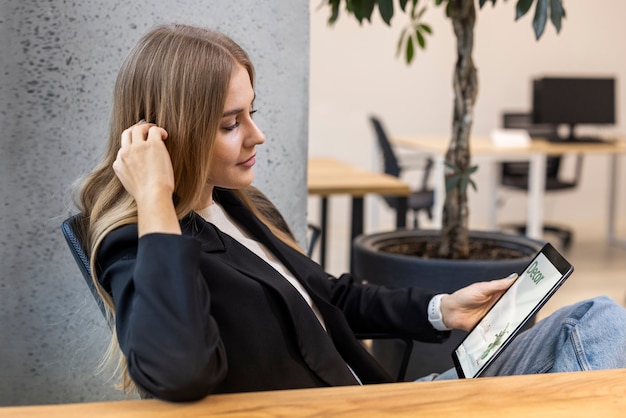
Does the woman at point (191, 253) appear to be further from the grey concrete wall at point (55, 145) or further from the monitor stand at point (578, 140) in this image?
the monitor stand at point (578, 140)

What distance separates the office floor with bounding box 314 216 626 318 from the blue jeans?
2.96 m

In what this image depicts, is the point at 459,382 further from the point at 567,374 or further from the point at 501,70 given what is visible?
the point at 501,70

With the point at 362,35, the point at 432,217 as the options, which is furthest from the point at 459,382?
the point at 362,35

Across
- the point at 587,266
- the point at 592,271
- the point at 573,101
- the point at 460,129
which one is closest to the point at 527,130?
the point at 573,101

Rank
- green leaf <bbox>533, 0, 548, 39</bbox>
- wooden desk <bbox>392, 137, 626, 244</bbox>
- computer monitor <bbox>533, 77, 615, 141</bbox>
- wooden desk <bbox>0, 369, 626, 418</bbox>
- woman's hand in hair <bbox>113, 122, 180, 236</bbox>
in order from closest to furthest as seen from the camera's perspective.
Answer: wooden desk <bbox>0, 369, 626, 418</bbox> → woman's hand in hair <bbox>113, 122, 180, 236</bbox> → green leaf <bbox>533, 0, 548, 39</bbox> → wooden desk <bbox>392, 137, 626, 244</bbox> → computer monitor <bbox>533, 77, 615, 141</bbox>

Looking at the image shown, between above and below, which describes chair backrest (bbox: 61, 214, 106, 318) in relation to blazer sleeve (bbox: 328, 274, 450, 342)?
above

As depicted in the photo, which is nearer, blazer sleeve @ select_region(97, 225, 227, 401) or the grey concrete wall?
blazer sleeve @ select_region(97, 225, 227, 401)

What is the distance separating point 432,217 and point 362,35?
213cm

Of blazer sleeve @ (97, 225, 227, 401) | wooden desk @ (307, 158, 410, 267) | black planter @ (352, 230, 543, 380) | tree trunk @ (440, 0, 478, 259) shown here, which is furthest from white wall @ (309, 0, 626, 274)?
blazer sleeve @ (97, 225, 227, 401)

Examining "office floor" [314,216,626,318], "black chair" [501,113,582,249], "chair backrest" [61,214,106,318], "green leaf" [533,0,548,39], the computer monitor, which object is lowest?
"office floor" [314,216,626,318]

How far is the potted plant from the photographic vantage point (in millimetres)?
2479

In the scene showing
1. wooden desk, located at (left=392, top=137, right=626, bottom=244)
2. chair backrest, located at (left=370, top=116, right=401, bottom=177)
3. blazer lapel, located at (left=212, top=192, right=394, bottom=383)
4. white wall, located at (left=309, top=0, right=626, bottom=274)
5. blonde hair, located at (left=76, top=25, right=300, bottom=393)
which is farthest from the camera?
white wall, located at (left=309, top=0, right=626, bottom=274)

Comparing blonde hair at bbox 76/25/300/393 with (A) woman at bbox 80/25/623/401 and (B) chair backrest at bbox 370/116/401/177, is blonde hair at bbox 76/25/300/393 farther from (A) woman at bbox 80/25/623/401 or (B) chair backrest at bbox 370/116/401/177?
(B) chair backrest at bbox 370/116/401/177

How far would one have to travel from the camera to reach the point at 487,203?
25.7 feet
